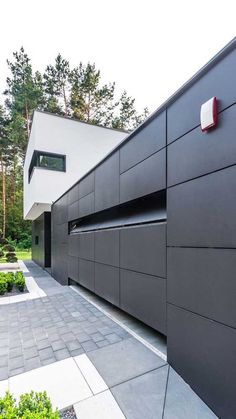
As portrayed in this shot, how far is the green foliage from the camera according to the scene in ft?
4.50

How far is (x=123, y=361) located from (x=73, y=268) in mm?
4387

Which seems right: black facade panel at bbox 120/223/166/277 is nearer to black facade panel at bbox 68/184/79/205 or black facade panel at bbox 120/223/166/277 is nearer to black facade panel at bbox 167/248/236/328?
black facade panel at bbox 167/248/236/328

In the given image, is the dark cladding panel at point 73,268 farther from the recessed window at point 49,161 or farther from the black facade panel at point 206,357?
the black facade panel at point 206,357

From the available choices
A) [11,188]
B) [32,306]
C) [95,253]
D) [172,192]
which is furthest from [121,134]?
[11,188]

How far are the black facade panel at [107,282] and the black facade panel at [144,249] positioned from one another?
0.43 metres

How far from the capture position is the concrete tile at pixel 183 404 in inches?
73.0

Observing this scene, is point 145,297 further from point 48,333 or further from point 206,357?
point 48,333

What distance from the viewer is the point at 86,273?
575 cm

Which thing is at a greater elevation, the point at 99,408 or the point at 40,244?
the point at 40,244

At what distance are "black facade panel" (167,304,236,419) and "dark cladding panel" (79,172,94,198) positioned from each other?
351cm

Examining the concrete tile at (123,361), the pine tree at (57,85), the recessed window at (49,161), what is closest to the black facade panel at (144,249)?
the concrete tile at (123,361)

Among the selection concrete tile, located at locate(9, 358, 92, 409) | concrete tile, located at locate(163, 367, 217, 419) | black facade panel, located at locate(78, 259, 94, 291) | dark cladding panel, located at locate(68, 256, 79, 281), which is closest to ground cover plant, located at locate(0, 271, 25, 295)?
dark cladding panel, located at locate(68, 256, 79, 281)

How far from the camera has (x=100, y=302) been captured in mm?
5273

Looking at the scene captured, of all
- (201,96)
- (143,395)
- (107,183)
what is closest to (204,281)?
(143,395)
